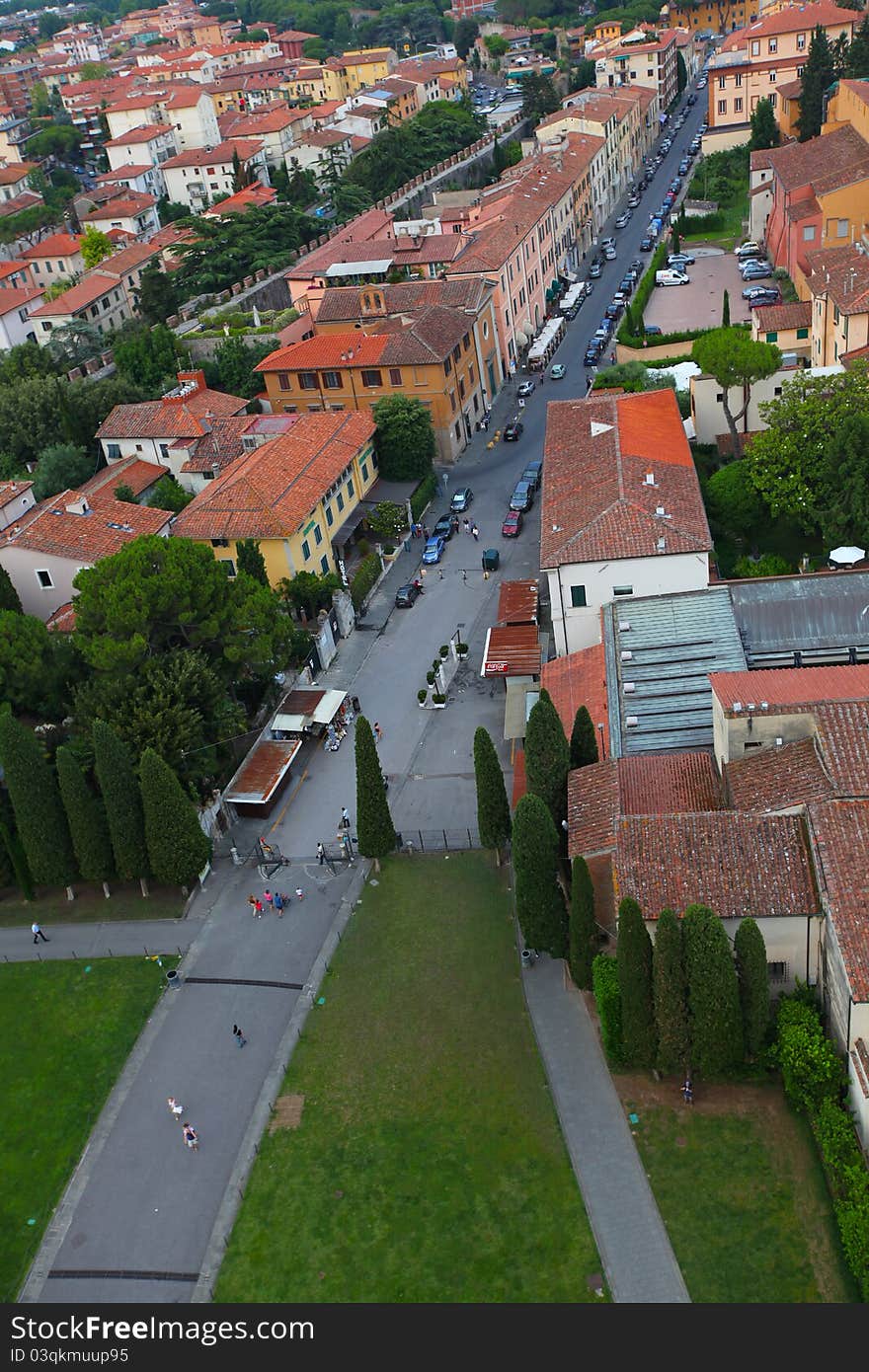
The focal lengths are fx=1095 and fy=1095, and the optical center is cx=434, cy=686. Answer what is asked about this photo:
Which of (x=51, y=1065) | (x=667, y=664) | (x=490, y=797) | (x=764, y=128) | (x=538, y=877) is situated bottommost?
(x=51, y=1065)

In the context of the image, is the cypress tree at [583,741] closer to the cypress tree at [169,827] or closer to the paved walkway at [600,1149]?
the paved walkway at [600,1149]

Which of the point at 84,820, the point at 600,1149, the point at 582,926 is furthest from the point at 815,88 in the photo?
the point at 600,1149

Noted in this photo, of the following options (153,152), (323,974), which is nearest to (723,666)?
(323,974)

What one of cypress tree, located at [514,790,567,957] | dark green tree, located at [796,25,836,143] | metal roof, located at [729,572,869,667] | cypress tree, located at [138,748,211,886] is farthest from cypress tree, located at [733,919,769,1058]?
dark green tree, located at [796,25,836,143]

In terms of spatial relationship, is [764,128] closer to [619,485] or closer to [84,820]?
[619,485]

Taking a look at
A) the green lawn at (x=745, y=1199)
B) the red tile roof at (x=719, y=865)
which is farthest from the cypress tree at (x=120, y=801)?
the green lawn at (x=745, y=1199)

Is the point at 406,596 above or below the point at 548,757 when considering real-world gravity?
below

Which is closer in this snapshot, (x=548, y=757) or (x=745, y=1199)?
(x=745, y=1199)

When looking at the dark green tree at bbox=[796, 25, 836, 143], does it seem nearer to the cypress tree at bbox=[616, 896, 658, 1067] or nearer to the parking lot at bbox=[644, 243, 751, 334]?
the parking lot at bbox=[644, 243, 751, 334]
